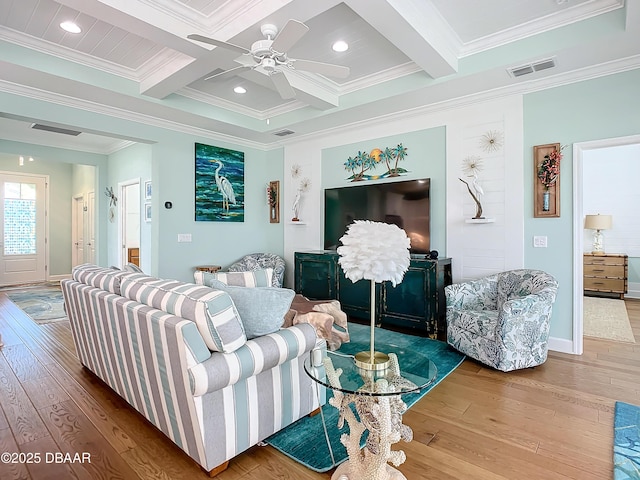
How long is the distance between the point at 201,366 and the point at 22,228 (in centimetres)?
899

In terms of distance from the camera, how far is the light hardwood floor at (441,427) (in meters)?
1.88

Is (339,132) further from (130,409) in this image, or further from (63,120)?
(130,409)

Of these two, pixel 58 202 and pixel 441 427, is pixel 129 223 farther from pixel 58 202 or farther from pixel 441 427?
pixel 441 427

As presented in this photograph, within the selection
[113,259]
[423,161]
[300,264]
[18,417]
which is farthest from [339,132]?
[113,259]

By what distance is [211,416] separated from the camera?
175cm

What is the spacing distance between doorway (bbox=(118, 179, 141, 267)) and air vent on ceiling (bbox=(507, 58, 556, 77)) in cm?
655

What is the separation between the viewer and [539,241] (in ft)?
12.4

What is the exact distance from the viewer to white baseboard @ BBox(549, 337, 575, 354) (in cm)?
362

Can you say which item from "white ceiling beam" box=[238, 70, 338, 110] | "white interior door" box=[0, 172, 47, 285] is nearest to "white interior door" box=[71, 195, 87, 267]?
"white interior door" box=[0, 172, 47, 285]

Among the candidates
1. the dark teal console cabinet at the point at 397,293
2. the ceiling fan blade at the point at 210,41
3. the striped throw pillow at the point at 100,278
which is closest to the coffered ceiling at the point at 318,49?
the ceiling fan blade at the point at 210,41

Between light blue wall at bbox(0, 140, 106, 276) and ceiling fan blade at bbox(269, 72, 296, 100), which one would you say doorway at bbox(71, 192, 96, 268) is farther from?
ceiling fan blade at bbox(269, 72, 296, 100)

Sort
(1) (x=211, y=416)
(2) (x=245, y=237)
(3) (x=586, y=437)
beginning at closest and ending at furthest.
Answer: (1) (x=211, y=416), (3) (x=586, y=437), (2) (x=245, y=237)

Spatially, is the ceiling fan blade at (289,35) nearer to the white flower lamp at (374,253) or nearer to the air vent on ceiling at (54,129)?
the white flower lamp at (374,253)

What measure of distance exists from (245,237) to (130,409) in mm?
3951
